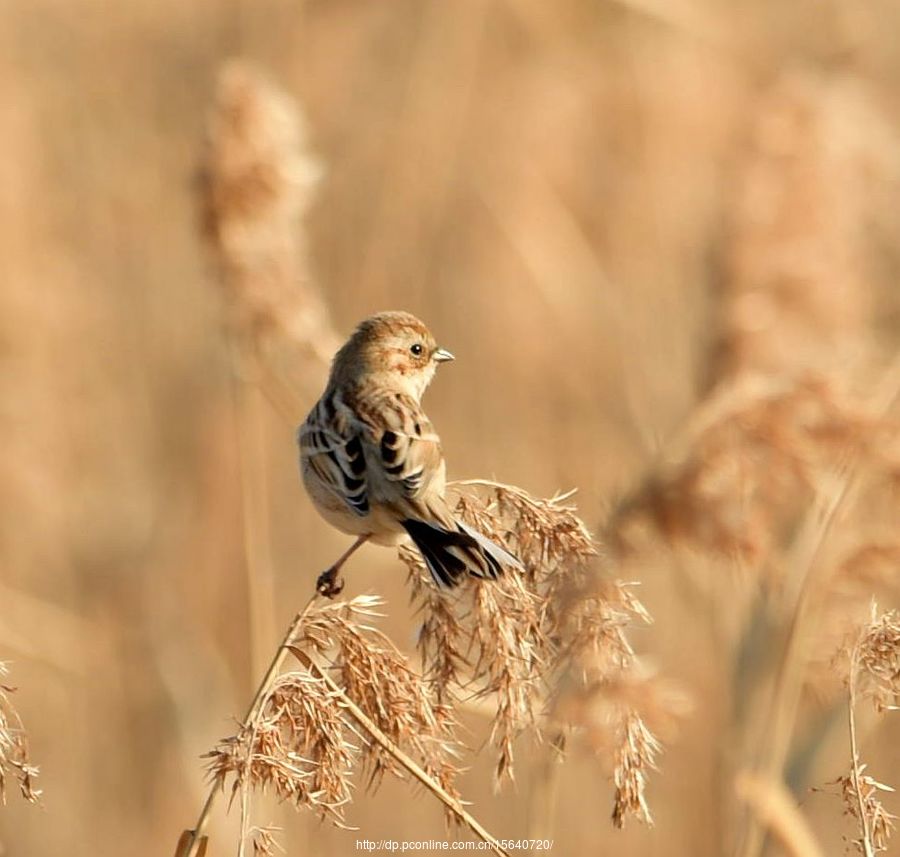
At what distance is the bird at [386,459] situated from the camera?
256 centimetres

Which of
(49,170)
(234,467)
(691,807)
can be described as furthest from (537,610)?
(49,170)

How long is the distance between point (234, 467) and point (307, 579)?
0.52m

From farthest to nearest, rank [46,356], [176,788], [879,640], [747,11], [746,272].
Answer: [747,11] < [46,356] < [176,788] < [746,272] < [879,640]

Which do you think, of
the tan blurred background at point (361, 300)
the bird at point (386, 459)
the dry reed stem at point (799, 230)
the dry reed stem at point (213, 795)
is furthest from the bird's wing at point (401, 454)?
the dry reed stem at point (799, 230)

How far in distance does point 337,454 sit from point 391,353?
53 cm

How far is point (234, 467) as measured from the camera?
18.6 ft

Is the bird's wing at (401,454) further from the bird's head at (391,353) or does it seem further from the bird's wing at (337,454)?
the bird's head at (391,353)

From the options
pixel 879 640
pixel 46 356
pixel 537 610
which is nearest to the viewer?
pixel 879 640

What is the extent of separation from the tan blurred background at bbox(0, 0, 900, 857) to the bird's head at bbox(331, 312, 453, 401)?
34.1 inches

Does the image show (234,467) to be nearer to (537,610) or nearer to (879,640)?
(537,610)

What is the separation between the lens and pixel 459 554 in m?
2.51

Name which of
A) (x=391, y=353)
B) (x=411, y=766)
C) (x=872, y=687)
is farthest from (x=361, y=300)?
(x=872, y=687)

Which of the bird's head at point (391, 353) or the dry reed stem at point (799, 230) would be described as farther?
Result: the dry reed stem at point (799, 230)

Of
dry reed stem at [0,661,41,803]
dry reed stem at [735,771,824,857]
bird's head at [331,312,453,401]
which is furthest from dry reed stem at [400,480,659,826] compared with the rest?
bird's head at [331,312,453,401]
